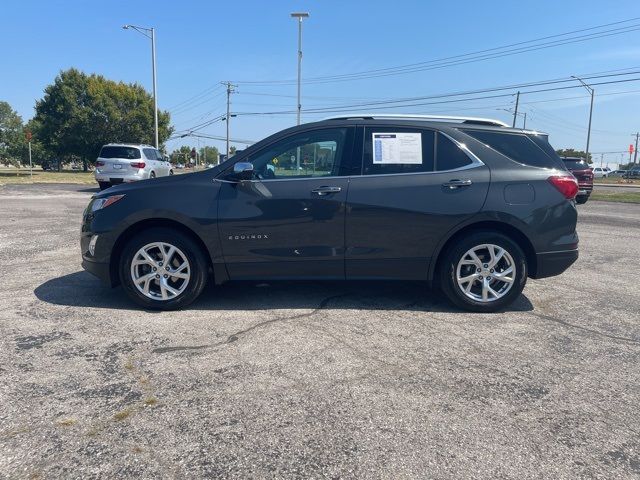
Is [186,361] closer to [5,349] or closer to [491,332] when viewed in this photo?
[5,349]

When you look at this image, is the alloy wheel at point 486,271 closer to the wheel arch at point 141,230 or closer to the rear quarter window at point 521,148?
the rear quarter window at point 521,148

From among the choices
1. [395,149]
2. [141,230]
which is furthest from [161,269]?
[395,149]

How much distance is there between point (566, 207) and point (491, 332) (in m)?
1.47

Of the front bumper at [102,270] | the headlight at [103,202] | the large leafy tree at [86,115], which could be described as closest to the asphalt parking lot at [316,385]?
the front bumper at [102,270]

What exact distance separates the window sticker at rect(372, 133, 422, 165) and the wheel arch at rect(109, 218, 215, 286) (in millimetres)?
1840

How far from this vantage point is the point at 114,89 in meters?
48.0

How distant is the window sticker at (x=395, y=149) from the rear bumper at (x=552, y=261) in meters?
1.50

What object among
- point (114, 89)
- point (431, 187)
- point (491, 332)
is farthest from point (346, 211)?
point (114, 89)

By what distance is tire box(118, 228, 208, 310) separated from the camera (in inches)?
174

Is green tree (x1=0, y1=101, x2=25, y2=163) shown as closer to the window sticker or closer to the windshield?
the windshield

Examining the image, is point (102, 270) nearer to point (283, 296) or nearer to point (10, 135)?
point (283, 296)

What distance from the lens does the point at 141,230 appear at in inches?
179

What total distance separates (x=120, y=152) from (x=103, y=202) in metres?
15.4

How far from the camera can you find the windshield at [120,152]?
18328mm
